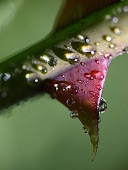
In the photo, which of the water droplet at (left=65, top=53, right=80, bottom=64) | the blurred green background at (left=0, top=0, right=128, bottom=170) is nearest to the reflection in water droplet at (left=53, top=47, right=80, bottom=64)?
the water droplet at (left=65, top=53, right=80, bottom=64)

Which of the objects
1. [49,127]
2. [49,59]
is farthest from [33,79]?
[49,127]

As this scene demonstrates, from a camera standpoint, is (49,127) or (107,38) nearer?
(107,38)

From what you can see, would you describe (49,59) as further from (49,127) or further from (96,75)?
(49,127)

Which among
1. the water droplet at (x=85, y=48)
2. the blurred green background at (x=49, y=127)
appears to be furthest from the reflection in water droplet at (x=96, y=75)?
the blurred green background at (x=49, y=127)

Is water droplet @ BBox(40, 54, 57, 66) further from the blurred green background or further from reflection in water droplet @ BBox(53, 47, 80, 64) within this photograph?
the blurred green background

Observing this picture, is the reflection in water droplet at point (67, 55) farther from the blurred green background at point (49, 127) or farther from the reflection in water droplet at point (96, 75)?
the blurred green background at point (49, 127)

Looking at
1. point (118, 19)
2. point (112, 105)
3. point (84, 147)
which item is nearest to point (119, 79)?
point (112, 105)
